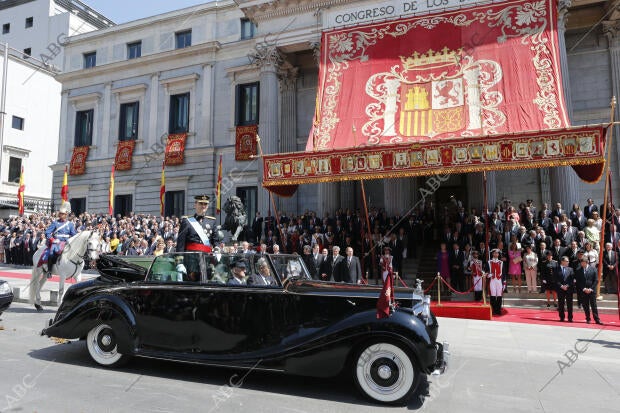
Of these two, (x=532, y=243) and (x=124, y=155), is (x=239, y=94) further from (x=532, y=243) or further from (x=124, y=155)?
(x=532, y=243)

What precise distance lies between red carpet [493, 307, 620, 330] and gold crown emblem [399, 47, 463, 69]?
9.22 meters

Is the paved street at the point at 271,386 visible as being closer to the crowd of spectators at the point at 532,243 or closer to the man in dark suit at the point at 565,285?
the man in dark suit at the point at 565,285

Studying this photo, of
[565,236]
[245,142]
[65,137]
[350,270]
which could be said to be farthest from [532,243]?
[65,137]

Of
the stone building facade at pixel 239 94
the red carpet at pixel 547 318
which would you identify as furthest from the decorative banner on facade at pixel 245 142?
the red carpet at pixel 547 318

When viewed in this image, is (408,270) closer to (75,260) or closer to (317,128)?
(317,128)

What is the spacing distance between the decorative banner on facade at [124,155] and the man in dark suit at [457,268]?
23.1m

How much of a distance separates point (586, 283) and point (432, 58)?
31.5 ft

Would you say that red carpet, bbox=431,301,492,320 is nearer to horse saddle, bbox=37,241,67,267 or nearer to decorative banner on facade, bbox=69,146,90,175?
horse saddle, bbox=37,241,67,267

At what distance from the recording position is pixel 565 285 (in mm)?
10750

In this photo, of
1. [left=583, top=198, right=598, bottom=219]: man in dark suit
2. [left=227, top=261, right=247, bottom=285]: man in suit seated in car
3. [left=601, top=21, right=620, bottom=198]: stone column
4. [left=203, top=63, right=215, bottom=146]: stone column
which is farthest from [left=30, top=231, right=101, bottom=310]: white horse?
[left=601, top=21, right=620, bottom=198]: stone column

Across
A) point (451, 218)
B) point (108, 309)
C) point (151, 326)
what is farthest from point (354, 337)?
point (451, 218)

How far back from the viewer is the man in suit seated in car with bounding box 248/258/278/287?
5125 mm

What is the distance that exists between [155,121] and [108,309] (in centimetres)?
2552

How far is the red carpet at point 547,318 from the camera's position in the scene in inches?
397
